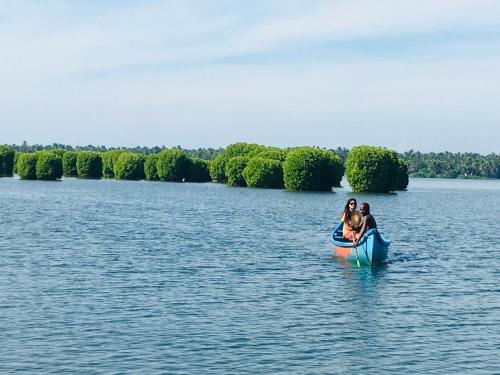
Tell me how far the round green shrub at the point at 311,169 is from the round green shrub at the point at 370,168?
4877 mm

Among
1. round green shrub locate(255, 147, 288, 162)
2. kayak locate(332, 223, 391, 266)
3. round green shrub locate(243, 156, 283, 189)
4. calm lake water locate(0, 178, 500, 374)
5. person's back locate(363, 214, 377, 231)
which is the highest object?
round green shrub locate(255, 147, 288, 162)

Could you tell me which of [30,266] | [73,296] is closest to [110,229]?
[30,266]

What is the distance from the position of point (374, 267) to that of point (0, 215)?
53421 mm

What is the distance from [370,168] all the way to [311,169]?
488 inches

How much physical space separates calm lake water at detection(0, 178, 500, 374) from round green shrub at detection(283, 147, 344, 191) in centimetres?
8521

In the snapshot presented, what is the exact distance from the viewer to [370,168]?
148000 mm

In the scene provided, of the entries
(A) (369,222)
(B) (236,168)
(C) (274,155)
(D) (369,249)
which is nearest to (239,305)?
(D) (369,249)

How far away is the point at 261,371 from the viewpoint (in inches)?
929

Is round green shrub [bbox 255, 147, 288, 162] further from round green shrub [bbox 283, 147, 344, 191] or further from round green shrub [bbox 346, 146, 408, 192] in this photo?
round green shrub [bbox 346, 146, 408, 192]

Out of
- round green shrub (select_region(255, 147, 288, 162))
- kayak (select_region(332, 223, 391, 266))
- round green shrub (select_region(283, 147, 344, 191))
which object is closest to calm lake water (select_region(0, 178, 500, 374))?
kayak (select_region(332, 223, 391, 266))

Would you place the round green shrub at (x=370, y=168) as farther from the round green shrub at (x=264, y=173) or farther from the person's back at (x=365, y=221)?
the person's back at (x=365, y=221)

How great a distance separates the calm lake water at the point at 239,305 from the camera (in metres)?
25.0

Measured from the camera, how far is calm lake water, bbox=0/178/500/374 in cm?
2498

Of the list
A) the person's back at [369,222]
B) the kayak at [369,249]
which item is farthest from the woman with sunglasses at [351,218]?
the person's back at [369,222]
